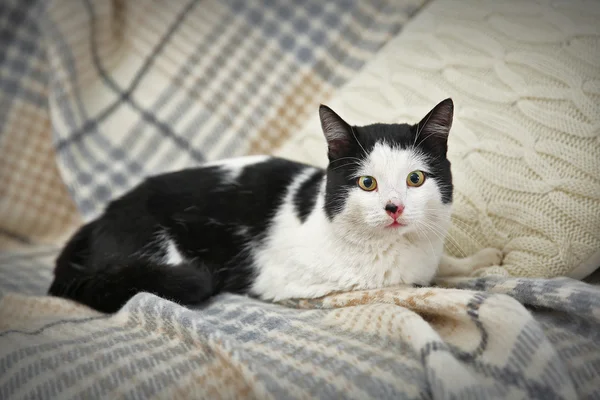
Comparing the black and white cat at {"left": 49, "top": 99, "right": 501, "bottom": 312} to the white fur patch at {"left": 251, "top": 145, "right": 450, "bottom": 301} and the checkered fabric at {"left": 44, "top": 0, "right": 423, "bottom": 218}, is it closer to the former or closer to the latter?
the white fur patch at {"left": 251, "top": 145, "right": 450, "bottom": 301}

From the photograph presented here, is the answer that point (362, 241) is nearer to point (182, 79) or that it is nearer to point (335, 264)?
point (335, 264)

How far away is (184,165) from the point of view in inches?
60.0

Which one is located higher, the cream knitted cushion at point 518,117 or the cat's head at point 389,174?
the cream knitted cushion at point 518,117

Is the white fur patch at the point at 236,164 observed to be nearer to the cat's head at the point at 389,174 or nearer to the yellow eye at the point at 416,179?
the cat's head at the point at 389,174

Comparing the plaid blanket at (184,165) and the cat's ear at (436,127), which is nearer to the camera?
the plaid blanket at (184,165)

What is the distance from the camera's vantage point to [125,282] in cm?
95

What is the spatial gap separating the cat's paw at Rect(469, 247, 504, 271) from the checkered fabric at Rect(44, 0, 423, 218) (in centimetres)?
71

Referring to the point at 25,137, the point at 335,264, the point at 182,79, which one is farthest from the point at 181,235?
the point at 25,137

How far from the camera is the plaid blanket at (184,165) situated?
0.67 meters

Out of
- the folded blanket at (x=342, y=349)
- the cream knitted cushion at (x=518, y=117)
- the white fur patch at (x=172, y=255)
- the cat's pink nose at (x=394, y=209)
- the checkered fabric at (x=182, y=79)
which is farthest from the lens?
the checkered fabric at (x=182, y=79)

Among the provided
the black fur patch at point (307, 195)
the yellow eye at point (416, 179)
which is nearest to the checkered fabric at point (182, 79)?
the black fur patch at point (307, 195)

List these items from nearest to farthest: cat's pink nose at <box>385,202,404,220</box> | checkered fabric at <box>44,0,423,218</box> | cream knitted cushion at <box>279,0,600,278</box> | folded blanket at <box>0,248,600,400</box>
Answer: folded blanket at <box>0,248,600,400</box> < cat's pink nose at <box>385,202,404,220</box> < cream knitted cushion at <box>279,0,600,278</box> < checkered fabric at <box>44,0,423,218</box>

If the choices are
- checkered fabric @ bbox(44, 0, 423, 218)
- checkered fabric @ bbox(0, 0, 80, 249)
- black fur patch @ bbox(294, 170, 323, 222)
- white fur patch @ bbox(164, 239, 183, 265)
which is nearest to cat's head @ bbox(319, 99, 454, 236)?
black fur patch @ bbox(294, 170, 323, 222)

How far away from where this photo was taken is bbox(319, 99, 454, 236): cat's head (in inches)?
31.5
